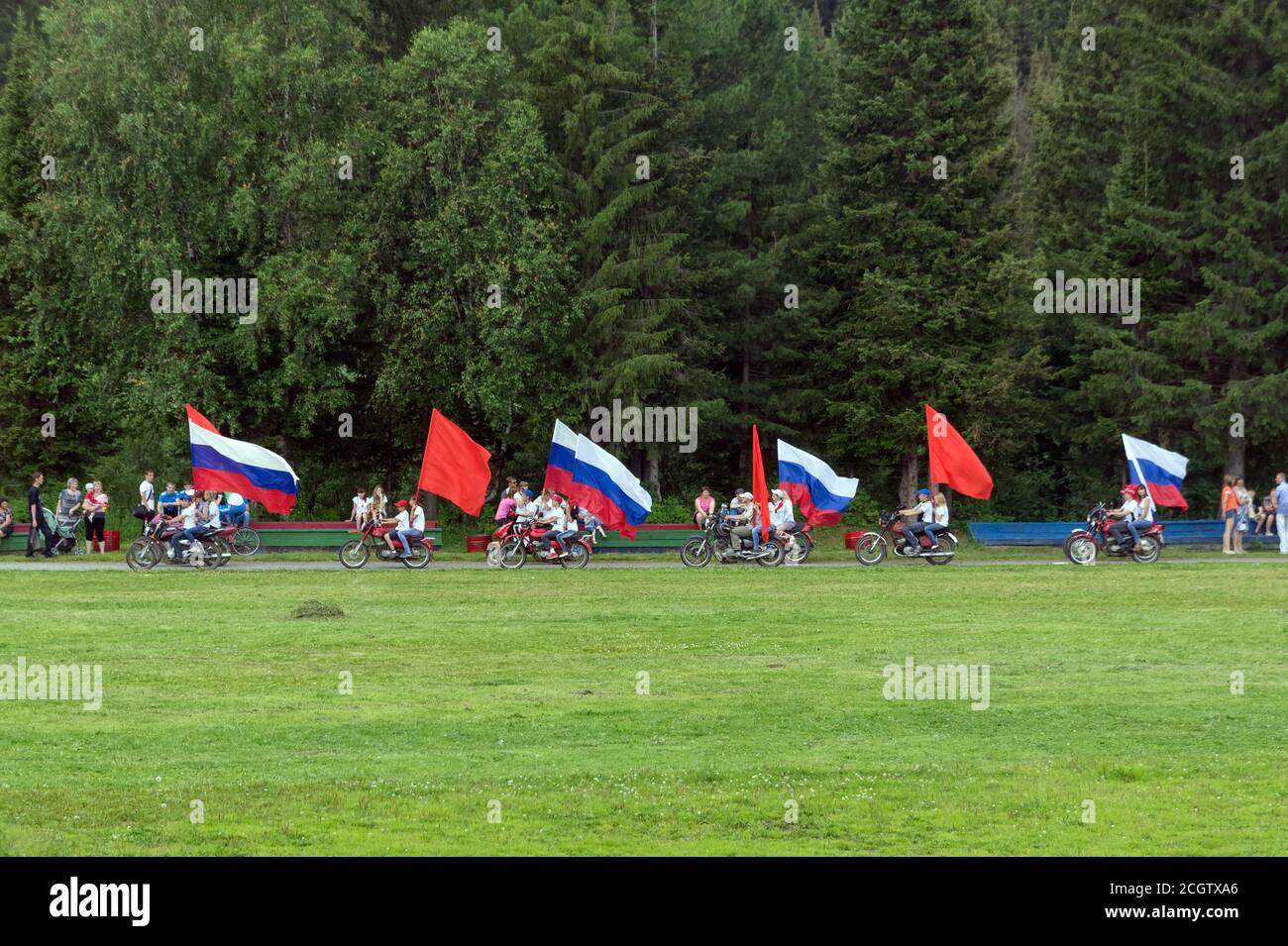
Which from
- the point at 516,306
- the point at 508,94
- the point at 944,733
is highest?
the point at 508,94

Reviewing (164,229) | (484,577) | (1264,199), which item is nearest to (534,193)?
(164,229)

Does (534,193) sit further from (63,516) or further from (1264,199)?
(1264,199)

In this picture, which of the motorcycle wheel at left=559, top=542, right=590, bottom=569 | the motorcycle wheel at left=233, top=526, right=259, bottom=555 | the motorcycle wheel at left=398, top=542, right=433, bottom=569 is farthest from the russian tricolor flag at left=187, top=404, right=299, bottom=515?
the motorcycle wheel at left=559, top=542, right=590, bottom=569

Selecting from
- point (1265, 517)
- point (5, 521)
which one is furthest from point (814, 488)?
point (5, 521)

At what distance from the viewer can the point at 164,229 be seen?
41844mm

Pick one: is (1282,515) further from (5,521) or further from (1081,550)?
(5,521)

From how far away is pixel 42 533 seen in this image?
124 ft

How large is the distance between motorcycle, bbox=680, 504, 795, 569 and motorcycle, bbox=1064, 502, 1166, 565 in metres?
6.27

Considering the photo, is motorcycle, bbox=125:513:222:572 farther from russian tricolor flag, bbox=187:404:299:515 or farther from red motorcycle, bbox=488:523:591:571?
red motorcycle, bbox=488:523:591:571

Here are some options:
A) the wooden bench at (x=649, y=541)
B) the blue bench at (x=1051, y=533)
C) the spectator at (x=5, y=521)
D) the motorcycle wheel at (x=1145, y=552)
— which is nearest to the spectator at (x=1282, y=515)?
the blue bench at (x=1051, y=533)

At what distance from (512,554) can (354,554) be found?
3355 mm

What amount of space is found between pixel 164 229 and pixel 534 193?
10.4m

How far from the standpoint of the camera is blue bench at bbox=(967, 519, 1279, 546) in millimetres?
40812

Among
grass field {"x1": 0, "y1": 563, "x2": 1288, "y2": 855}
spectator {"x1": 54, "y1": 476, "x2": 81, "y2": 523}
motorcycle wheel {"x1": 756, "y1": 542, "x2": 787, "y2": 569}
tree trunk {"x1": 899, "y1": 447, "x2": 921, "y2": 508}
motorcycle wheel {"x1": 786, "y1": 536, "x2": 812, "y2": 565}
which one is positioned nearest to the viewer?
grass field {"x1": 0, "y1": 563, "x2": 1288, "y2": 855}
